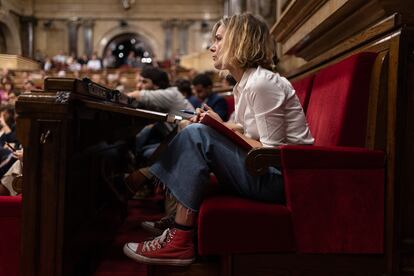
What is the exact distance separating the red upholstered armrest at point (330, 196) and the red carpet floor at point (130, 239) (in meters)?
0.68

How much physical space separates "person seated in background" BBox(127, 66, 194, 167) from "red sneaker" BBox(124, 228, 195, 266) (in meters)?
1.58

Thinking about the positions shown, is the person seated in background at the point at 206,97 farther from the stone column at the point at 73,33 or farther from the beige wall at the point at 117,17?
the stone column at the point at 73,33

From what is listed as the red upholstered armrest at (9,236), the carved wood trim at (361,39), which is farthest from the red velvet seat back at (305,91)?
the red upholstered armrest at (9,236)

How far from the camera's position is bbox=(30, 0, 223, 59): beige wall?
1719 centimetres

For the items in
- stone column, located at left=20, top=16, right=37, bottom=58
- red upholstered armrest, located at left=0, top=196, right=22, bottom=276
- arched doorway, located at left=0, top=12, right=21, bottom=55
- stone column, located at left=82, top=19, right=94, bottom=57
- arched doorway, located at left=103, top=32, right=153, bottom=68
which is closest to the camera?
red upholstered armrest, located at left=0, top=196, right=22, bottom=276

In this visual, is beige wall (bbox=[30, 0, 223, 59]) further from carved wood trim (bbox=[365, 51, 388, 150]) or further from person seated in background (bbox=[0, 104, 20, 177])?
carved wood trim (bbox=[365, 51, 388, 150])

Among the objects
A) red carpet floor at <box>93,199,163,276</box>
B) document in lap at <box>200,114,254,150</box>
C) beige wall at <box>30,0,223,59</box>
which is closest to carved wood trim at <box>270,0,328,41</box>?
document in lap at <box>200,114,254,150</box>

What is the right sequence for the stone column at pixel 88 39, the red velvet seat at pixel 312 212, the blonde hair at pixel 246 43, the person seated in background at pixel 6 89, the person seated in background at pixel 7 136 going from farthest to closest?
the stone column at pixel 88 39 < the person seated in background at pixel 6 89 < the person seated in background at pixel 7 136 < the blonde hair at pixel 246 43 < the red velvet seat at pixel 312 212

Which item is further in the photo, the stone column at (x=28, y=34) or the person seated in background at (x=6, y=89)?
the stone column at (x=28, y=34)

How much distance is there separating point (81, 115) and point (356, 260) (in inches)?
42.2

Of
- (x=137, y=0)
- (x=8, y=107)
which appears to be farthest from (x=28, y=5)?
(x=8, y=107)

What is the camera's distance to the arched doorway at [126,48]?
17.7m

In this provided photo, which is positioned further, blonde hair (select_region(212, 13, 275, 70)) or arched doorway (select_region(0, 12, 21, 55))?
arched doorway (select_region(0, 12, 21, 55))

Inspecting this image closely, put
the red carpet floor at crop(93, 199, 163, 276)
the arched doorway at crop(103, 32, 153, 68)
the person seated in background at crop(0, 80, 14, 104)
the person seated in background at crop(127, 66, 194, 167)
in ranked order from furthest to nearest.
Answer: the arched doorway at crop(103, 32, 153, 68), the person seated in background at crop(0, 80, 14, 104), the person seated in background at crop(127, 66, 194, 167), the red carpet floor at crop(93, 199, 163, 276)
